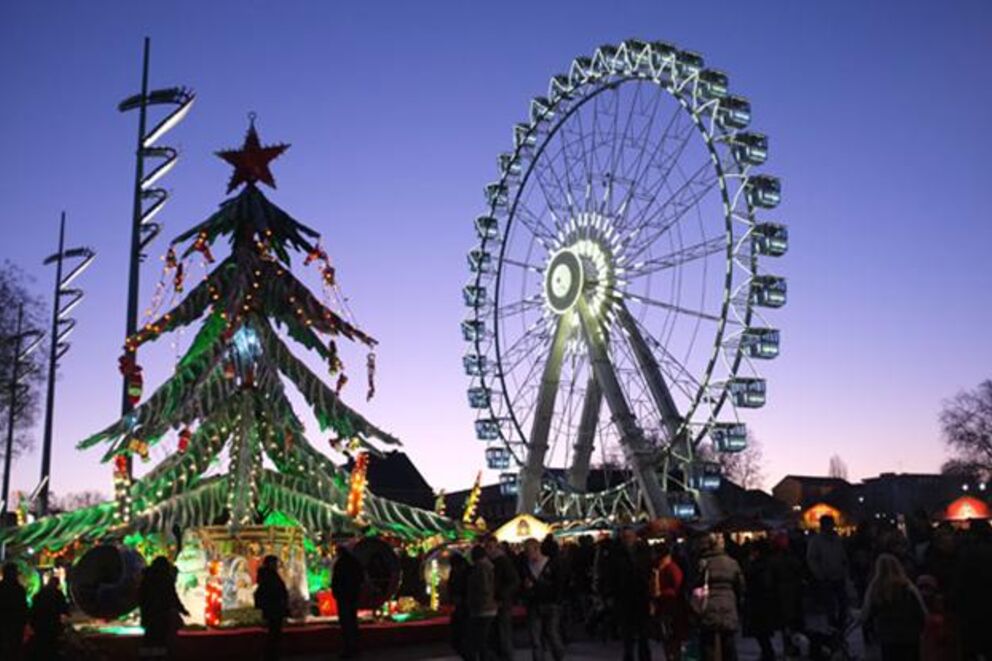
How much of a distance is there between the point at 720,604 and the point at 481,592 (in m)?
2.97

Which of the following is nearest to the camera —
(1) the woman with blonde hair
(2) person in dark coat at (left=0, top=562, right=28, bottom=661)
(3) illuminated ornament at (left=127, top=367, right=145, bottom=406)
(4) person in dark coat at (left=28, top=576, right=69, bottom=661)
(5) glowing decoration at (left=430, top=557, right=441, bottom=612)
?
(1) the woman with blonde hair

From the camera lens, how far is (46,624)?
39.8 feet

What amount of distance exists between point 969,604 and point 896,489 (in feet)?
350

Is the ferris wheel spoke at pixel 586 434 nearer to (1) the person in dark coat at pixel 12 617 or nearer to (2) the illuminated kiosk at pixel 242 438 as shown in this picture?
(2) the illuminated kiosk at pixel 242 438

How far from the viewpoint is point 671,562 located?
12820 millimetres

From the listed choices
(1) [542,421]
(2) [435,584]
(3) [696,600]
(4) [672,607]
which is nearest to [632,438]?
(1) [542,421]

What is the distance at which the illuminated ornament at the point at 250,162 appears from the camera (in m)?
21.1

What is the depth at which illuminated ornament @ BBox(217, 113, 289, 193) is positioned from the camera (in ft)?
69.3

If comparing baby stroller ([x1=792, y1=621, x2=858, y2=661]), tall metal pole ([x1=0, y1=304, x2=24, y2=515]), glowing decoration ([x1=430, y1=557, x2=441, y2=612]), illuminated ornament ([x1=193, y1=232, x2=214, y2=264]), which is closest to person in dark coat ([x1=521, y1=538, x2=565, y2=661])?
baby stroller ([x1=792, y1=621, x2=858, y2=661])

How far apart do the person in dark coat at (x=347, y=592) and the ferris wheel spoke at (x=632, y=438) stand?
20623 millimetres

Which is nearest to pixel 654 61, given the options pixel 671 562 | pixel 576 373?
pixel 576 373

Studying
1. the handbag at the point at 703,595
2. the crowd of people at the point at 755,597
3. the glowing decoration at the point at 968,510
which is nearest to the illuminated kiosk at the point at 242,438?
the crowd of people at the point at 755,597

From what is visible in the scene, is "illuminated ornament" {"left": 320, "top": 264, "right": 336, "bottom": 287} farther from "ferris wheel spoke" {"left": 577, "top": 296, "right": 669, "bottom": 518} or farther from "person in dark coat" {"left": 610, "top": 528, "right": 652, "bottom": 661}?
"ferris wheel spoke" {"left": 577, "top": 296, "right": 669, "bottom": 518}

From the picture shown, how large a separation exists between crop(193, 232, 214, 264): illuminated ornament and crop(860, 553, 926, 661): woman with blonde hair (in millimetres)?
14129
